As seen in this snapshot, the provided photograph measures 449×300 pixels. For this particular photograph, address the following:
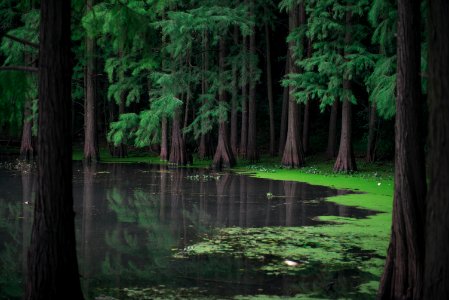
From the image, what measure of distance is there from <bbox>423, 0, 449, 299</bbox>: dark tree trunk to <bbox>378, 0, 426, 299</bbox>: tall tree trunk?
55cm

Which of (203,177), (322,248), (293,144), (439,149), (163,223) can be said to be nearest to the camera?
(439,149)

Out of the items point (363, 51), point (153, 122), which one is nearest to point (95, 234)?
point (363, 51)

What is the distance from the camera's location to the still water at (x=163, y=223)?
8383mm

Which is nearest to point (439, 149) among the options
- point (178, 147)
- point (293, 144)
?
point (293, 144)

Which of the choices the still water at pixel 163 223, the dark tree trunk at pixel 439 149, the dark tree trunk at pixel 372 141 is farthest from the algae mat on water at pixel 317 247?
the dark tree trunk at pixel 372 141

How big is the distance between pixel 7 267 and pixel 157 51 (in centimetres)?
2726

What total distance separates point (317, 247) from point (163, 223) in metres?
3.91

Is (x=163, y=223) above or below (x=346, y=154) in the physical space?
below

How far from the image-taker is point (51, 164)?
259 inches

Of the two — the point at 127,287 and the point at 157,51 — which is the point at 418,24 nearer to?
the point at 127,287

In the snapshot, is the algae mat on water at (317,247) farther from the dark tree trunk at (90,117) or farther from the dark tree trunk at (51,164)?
the dark tree trunk at (90,117)

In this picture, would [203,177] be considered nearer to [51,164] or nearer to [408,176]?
[408,176]

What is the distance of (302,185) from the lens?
2220 cm

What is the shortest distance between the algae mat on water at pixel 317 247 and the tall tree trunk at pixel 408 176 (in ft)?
2.69
